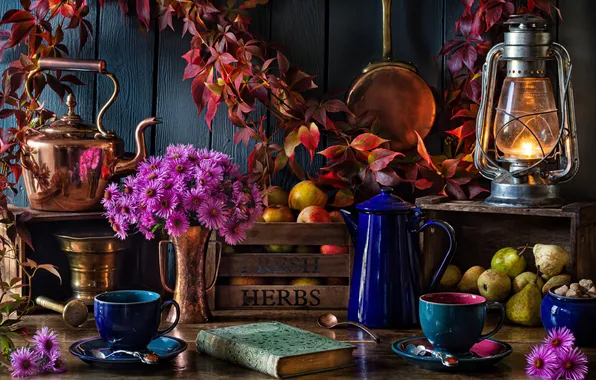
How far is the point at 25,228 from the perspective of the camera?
5.70 feet

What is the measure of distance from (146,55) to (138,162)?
1.03 ft

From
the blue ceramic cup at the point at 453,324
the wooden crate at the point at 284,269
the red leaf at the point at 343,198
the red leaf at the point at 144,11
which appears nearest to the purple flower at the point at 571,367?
the blue ceramic cup at the point at 453,324

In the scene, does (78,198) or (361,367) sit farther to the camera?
(78,198)

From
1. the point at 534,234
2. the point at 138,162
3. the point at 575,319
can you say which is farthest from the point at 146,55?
the point at 575,319

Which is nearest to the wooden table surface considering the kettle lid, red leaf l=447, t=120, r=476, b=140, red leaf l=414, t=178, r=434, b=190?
the kettle lid

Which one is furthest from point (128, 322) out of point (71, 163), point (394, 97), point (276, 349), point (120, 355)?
point (394, 97)

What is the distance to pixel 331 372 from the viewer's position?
52.8 inches

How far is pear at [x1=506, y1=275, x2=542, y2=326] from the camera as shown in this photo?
1637mm

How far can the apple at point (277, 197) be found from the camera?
1898mm

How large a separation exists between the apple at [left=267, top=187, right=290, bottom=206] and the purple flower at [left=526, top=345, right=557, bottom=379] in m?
0.73

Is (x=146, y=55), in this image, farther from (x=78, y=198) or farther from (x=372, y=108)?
(x=372, y=108)

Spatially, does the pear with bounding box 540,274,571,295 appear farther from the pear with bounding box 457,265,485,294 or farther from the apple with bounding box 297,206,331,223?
the apple with bounding box 297,206,331,223

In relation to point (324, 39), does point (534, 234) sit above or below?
below

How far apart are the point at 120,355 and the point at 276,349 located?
25 centimetres
